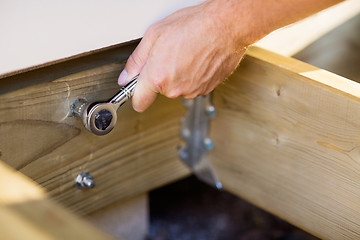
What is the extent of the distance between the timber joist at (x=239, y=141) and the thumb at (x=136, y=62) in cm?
3

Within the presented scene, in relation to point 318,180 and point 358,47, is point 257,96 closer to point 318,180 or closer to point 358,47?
point 318,180

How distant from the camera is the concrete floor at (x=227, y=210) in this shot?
102 centimetres

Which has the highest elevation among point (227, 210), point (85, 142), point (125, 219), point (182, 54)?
point (182, 54)

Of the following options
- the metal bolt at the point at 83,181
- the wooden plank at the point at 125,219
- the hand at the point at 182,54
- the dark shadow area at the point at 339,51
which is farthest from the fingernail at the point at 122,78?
the dark shadow area at the point at 339,51

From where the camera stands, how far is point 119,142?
0.76 meters

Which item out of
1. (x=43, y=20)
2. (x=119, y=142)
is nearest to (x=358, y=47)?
(x=119, y=142)

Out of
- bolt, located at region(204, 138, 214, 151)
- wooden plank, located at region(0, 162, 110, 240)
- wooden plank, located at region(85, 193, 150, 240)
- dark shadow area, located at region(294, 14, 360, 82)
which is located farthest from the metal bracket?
wooden plank, located at region(0, 162, 110, 240)

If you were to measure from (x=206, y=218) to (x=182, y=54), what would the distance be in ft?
1.72

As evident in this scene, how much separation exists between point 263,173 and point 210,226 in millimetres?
298

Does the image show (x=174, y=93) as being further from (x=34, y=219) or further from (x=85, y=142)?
(x=34, y=219)

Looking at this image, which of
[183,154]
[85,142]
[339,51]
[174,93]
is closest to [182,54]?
[174,93]

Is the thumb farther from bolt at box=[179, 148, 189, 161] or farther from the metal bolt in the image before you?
bolt at box=[179, 148, 189, 161]

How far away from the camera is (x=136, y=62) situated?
25.7 inches

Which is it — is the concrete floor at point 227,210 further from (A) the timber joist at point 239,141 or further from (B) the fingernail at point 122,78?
(B) the fingernail at point 122,78
